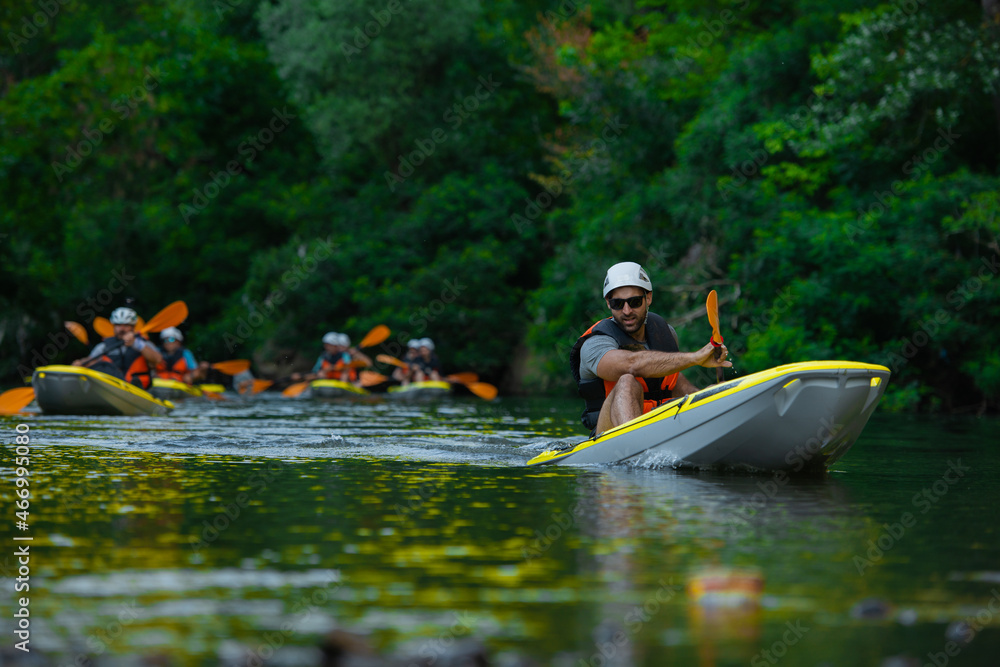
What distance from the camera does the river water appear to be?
3.18 meters

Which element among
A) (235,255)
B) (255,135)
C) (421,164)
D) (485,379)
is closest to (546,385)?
(485,379)

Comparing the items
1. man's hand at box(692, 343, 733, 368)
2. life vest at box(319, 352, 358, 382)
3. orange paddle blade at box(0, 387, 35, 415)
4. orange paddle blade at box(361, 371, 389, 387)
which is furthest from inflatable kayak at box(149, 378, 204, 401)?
man's hand at box(692, 343, 733, 368)

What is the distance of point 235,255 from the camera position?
108ft

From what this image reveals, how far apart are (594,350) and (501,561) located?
3.52m

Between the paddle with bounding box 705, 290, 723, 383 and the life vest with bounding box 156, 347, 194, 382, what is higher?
the paddle with bounding box 705, 290, 723, 383

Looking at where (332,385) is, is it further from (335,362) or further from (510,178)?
(510,178)

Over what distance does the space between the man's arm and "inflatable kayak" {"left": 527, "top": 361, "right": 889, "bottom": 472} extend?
0.21 meters

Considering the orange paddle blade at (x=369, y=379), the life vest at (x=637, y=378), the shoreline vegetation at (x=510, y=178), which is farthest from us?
the orange paddle blade at (x=369, y=379)

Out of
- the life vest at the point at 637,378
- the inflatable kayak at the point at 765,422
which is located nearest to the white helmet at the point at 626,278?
the life vest at the point at 637,378

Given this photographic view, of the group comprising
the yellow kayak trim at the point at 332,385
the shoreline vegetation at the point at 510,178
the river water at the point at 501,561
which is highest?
the shoreline vegetation at the point at 510,178

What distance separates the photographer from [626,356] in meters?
7.52

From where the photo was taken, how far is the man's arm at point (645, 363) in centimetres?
698

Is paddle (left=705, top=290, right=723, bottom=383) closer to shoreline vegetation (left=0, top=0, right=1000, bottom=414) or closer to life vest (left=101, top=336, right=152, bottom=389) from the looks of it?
life vest (left=101, top=336, right=152, bottom=389)

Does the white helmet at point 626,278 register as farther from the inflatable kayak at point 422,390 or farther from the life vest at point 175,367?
the inflatable kayak at point 422,390
